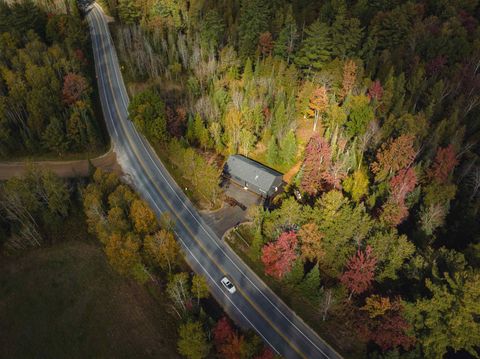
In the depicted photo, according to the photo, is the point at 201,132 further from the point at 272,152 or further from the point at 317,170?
the point at 317,170

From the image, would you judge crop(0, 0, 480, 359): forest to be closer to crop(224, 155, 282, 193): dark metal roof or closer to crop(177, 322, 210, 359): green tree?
crop(177, 322, 210, 359): green tree

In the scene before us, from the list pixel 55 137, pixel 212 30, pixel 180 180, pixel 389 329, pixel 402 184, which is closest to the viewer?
pixel 389 329

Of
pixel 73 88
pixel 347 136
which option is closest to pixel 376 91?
pixel 347 136

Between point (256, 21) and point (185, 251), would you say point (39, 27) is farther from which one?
point (185, 251)

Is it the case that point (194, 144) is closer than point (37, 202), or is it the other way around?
point (37, 202)

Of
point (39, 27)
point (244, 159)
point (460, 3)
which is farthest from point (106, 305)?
point (460, 3)

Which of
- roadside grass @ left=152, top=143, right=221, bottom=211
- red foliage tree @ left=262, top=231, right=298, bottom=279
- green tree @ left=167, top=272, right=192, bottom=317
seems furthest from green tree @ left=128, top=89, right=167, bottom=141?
red foliage tree @ left=262, top=231, right=298, bottom=279
